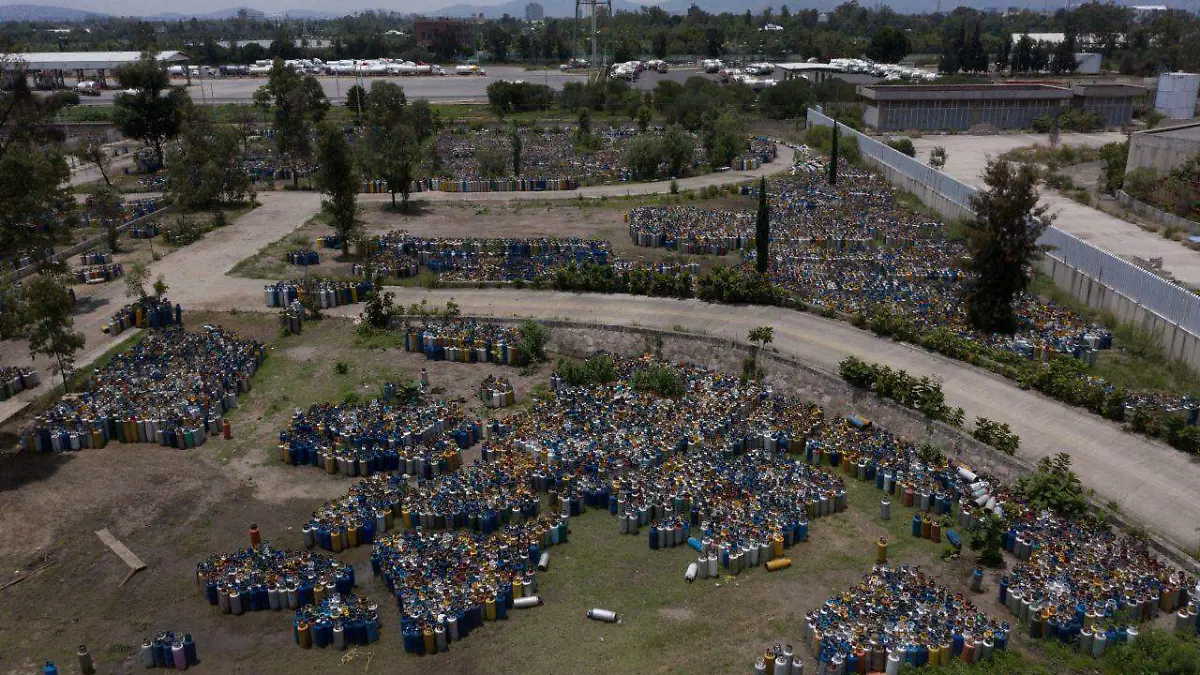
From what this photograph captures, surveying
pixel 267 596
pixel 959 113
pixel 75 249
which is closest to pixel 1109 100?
pixel 959 113

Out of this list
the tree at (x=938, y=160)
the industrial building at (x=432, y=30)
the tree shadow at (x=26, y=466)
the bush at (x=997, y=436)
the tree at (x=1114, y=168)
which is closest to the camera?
the bush at (x=997, y=436)

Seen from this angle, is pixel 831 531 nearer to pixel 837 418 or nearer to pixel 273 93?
pixel 837 418

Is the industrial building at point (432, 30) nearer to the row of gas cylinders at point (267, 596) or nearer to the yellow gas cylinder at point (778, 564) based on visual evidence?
the row of gas cylinders at point (267, 596)

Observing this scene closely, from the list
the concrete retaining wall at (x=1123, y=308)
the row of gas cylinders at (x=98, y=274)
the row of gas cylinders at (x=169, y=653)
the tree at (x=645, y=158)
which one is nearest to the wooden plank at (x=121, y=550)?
the row of gas cylinders at (x=169, y=653)

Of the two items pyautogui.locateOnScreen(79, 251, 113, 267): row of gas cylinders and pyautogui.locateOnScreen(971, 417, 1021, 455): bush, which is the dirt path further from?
pyautogui.locateOnScreen(971, 417, 1021, 455): bush

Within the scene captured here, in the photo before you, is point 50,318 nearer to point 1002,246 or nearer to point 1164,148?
point 1002,246

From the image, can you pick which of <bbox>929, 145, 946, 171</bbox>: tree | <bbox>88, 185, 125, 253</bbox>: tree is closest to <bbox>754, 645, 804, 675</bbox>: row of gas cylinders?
<bbox>88, 185, 125, 253</bbox>: tree
